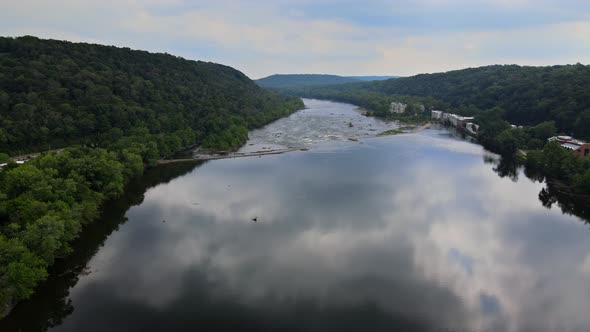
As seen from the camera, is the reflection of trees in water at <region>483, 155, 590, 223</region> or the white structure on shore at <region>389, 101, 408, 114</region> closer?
the reflection of trees in water at <region>483, 155, 590, 223</region>

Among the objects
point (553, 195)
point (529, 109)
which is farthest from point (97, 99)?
point (529, 109)

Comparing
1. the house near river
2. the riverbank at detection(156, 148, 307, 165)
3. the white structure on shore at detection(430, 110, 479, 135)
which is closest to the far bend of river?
the riverbank at detection(156, 148, 307, 165)

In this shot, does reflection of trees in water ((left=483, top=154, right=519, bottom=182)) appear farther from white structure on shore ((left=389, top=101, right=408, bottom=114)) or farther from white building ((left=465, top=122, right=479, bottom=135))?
white structure on shore ((left=389, top=101, right=408, bottom=114))

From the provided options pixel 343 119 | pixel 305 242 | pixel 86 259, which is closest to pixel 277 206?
pixel 305 242

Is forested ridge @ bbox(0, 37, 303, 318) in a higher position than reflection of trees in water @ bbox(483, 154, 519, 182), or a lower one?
higher

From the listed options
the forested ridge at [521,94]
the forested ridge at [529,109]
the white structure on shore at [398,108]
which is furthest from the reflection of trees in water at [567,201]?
the white structure on shore at [398,108]

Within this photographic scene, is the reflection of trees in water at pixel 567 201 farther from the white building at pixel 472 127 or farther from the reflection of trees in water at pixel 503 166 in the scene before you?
the white building at pixel 472 127

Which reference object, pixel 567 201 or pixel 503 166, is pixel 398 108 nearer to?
pixel 503 166
